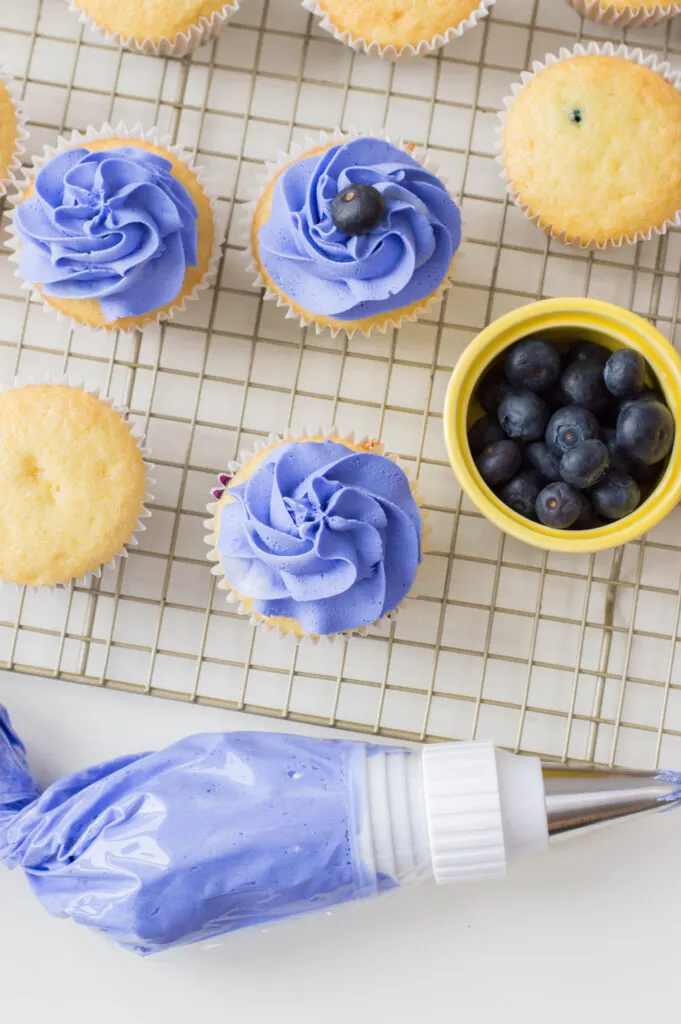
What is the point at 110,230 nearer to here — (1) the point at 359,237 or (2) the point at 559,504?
(1) the point at 359,237

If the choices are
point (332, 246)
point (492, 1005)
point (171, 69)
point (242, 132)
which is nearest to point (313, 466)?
point (332, 246)

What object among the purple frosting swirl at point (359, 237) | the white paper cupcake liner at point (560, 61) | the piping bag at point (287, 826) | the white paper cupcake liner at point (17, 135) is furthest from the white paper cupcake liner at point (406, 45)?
the piping bag at point (287, 826)

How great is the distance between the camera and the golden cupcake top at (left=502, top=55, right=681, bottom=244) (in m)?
1.57

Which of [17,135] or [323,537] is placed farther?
[17,135]

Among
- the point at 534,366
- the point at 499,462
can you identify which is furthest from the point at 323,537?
the point at 534,366

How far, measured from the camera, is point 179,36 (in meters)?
1.64

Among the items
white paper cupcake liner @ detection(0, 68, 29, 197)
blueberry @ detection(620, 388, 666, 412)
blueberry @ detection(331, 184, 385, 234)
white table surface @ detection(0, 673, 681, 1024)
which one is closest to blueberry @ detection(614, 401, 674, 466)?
blueberry @ detection(620, 388, 666, 412)

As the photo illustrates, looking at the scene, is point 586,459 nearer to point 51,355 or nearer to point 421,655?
point 421,655

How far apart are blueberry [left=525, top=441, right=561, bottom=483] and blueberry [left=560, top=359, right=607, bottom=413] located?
77 millimetres

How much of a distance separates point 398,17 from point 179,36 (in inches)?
13.5

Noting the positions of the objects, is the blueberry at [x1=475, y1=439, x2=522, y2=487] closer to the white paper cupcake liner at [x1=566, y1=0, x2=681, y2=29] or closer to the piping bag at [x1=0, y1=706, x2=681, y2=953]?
the piping bag at [x1=0, y1=706, x2=681, y2=953]

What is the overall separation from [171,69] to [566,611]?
1.10 m

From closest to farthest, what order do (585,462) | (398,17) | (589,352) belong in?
(585,462) < (589,352) < (398,17)

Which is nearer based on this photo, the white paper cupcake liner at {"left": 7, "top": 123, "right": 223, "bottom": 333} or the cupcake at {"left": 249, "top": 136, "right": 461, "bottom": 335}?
the cupcake at {"left": 249, "top": 136, "right": 461, "bottom": 335}
